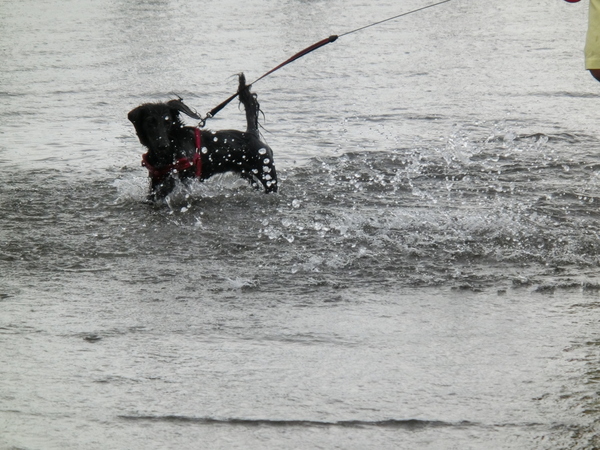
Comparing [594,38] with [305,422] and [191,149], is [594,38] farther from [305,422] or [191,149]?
[191,149]

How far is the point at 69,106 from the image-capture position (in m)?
9.24

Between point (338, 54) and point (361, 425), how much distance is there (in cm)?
883

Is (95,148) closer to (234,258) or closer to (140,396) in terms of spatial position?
(234,258)

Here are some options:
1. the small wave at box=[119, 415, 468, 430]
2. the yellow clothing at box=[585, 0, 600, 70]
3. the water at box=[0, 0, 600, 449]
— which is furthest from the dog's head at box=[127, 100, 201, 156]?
the small wave at box=[119, 415, 468, 430]

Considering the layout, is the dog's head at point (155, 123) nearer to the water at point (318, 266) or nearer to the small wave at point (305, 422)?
the water at point (318, 266)

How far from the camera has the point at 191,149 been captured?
21.4ft

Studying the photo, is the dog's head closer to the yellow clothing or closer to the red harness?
the red harness

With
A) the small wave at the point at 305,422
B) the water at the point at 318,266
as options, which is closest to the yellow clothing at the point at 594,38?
the water at the point at 318,266

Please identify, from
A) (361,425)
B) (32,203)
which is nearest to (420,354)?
(361,425)

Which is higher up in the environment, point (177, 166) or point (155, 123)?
point (155, 123)

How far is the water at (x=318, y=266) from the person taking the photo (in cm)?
350

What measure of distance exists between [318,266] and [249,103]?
2004 mm

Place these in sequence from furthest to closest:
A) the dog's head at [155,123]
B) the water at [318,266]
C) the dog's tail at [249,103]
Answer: the dog's tail at [249,103] → the dog's head at [155,123] → the water at [318,266]

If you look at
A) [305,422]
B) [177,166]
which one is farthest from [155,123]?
[305,422]
